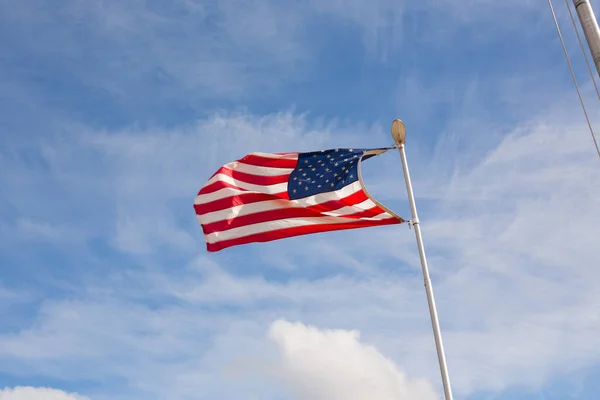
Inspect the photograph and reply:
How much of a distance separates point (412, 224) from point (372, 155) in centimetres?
333

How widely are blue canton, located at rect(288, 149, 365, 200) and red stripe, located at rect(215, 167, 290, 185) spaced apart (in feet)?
1.35

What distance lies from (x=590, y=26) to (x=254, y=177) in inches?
482

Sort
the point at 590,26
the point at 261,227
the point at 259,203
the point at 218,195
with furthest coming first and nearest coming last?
the point at 218,195
the point at 259,203
the point at 261,227
the point at 590,26

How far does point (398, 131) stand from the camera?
2325cm

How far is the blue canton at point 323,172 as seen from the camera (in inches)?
941

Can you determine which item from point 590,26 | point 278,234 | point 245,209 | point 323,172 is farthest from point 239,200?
point 590,26

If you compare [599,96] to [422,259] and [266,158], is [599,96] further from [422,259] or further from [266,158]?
[266,158]

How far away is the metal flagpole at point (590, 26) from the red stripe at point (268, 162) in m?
10.6

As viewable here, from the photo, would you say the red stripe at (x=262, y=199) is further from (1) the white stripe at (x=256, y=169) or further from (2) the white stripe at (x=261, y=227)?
(1) the white stripe at (x=256, y=169)

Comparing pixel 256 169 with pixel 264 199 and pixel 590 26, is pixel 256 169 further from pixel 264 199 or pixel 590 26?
pixel 590 26

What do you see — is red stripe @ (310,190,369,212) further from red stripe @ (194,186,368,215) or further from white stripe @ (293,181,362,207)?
white stripe @ (293,181,362,207)

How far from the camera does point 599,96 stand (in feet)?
57.4

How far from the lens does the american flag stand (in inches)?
923

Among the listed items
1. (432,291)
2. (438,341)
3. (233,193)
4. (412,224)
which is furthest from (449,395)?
(233,193)
